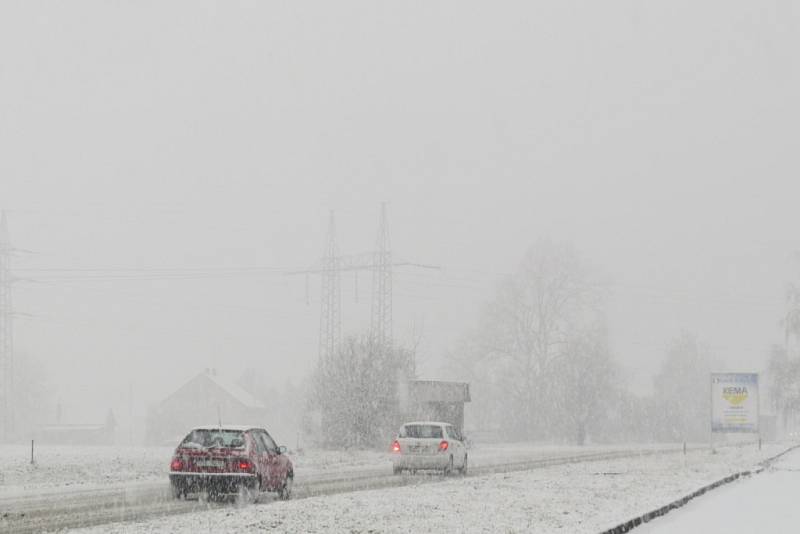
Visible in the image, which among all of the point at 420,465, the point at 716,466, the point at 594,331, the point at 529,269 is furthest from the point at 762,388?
the point at 420,465

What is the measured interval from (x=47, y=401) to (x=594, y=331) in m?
66.6

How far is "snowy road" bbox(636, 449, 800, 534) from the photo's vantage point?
1705 cm

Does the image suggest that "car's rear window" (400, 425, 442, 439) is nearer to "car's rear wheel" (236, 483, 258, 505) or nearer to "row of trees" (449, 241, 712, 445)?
"car's rear wheel" (236, 483, 258, 505)

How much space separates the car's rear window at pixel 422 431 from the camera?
1235 inches

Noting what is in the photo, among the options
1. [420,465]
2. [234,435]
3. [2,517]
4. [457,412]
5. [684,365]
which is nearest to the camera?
[2,517]

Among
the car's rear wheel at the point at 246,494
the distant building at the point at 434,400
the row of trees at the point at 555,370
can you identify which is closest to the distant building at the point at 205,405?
the row of trees at the point at 555,370

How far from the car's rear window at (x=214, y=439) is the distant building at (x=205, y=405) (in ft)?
314

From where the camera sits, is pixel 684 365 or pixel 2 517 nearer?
pixel 2 517

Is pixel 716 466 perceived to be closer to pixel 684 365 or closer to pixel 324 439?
pixel 324 439

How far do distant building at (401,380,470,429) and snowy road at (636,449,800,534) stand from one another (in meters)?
26.5

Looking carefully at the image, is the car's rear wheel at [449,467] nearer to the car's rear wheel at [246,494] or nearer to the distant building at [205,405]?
the car's rear wheel at [246,494]

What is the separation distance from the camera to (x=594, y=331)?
83500 mm

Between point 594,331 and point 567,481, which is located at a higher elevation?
point 594,331

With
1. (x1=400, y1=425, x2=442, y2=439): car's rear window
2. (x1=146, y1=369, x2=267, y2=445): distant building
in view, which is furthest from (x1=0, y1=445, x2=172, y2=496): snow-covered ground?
(x1=146, y1=369, x2=267, y2=445): distant building
